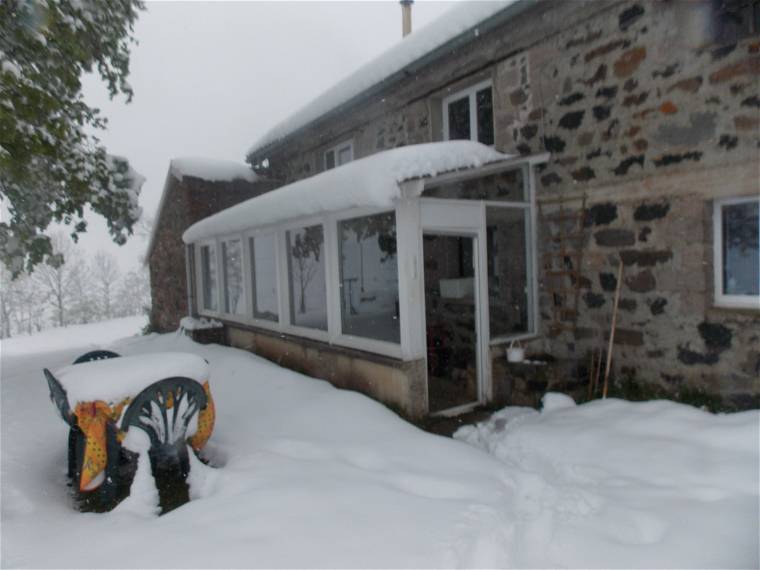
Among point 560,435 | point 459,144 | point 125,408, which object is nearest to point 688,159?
point 459,144

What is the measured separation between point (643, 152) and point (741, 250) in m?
1.29

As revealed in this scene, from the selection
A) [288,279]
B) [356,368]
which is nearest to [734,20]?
[356,368]

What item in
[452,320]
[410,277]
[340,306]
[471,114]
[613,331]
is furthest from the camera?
[471,114]

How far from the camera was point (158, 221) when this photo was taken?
1327 cm

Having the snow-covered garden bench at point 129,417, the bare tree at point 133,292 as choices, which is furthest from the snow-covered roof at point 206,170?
the bare tree at point 133,292

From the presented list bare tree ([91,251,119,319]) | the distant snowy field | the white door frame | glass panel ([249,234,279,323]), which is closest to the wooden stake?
the distant snowy field

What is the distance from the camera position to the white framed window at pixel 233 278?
8.66m

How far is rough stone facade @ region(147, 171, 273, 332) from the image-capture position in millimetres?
11797

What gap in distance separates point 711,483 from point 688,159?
115 inches

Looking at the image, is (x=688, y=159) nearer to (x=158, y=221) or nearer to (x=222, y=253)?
(x=222, y=253)

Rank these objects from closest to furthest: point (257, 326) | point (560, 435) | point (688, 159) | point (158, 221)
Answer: point (560, 435) < point (688, 159) < point (257, 326) < point (158, 221)

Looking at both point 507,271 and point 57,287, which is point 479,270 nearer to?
point 507,271

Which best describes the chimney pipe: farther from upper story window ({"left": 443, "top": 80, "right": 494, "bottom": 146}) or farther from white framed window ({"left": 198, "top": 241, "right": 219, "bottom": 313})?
white framed window ({"left": 198, "top": 241, "right": 219, "bottom": 313})

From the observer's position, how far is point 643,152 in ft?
16.4
